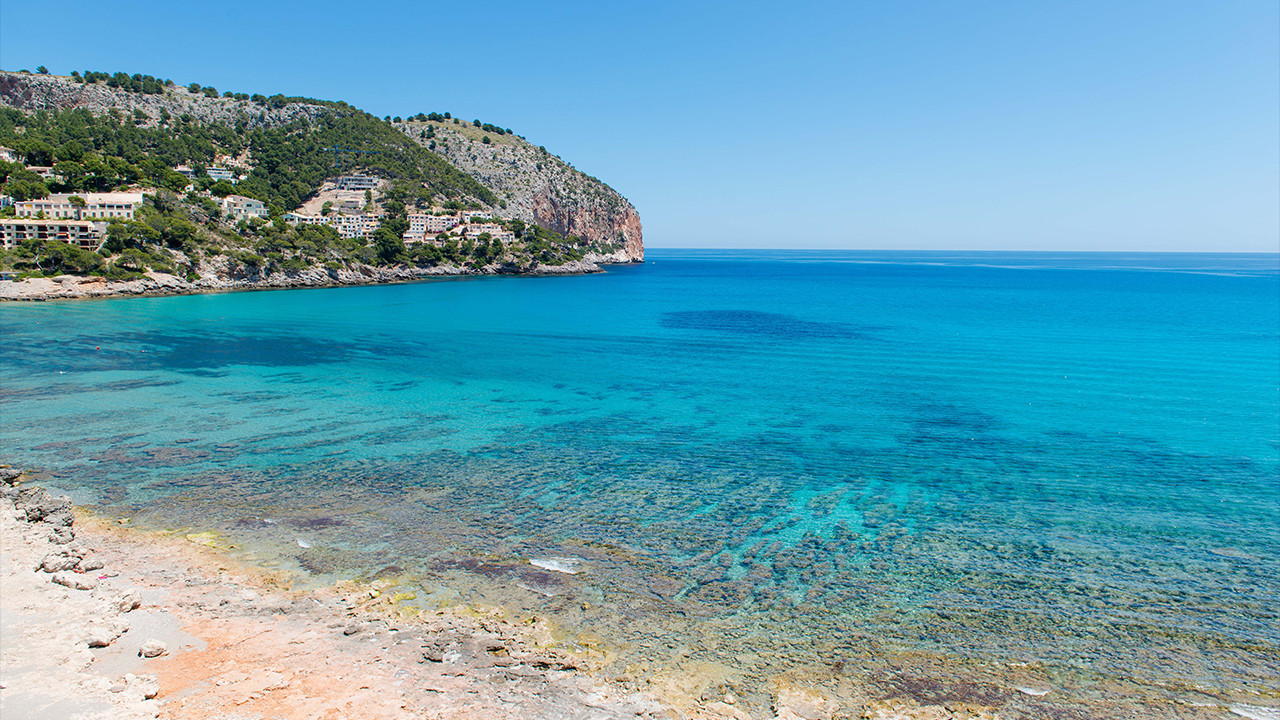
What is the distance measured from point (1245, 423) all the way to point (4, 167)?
102 m

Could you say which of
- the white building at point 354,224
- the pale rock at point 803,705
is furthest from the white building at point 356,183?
the pale rock at point 803,705

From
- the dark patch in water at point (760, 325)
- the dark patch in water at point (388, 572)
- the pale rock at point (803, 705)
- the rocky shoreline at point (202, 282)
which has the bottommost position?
the dark patch in water at point (388, 572)

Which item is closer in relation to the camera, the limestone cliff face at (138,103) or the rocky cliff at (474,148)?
the limestone cliff face at (138,103)

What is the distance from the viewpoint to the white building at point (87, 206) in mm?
63219

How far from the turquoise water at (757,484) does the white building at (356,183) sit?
78.2 metres

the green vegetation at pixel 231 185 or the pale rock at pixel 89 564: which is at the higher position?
the green vegetation at pixel 231 185

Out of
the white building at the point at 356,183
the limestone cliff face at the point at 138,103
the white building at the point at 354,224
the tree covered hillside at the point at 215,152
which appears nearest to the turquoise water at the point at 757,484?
the tree covered hillside at the point at 215,152

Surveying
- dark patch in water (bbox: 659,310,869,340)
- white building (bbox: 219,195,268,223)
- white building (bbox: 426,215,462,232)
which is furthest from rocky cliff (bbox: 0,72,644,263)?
dark patch in water (bbox: 659,310,869,340)

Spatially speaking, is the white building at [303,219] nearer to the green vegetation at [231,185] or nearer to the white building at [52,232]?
the green vegetation at [231,185]

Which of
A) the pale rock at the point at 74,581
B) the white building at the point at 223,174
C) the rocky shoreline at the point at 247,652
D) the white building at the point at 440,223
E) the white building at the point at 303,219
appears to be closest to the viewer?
the rocky shoreline at the point at 247,652

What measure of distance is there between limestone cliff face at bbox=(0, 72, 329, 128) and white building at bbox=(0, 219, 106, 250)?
6096 centimetres

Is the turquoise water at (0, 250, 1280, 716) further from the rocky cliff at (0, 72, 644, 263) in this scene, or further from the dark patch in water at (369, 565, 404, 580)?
the rocky cliff at (0, 72, 644, 263)

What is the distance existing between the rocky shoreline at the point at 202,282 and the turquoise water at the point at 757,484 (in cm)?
2489

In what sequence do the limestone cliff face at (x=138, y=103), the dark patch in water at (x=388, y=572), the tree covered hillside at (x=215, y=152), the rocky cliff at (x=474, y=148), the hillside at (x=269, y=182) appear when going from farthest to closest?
the rocky cliff at (x=474, y=148), the limestone cliff face at (x=138, y=103), the tree covered hillside at (x=215, y=152), the hillside at (x=269, y=182), the dark patch in water at (x=388, y=572)
